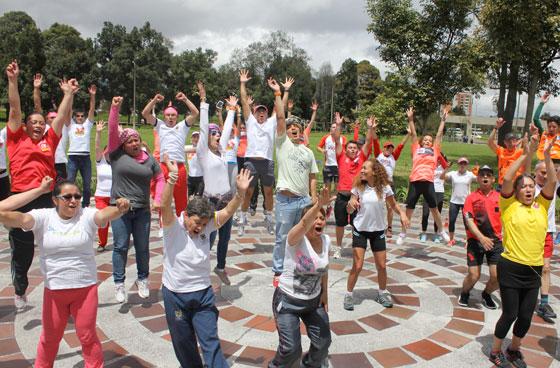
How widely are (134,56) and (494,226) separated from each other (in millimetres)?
67702

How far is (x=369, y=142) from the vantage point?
703 centimetres

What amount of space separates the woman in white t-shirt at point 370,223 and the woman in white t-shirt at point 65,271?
110 inches

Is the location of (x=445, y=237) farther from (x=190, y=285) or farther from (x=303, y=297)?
(x=190, y=285)

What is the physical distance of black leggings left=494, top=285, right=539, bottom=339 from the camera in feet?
12.8

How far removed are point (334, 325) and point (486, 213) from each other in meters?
2.19

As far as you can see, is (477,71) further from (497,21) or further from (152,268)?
(152,268)

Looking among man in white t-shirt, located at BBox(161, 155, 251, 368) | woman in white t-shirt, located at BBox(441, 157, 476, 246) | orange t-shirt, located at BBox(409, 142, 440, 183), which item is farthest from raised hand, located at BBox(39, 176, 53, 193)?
woman in white t-shirt, located at BBox(441, 157, 476, 246)

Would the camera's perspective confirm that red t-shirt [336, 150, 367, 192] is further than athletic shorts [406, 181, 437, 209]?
No

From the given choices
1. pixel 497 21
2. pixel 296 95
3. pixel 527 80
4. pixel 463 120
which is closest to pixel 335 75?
pixel 296 95

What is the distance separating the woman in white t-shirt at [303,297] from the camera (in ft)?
10.9

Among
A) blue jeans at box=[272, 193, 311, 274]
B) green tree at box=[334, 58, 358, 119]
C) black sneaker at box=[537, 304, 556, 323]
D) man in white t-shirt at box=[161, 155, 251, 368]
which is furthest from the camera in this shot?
green tree at box=[334, 58, 358, 119]

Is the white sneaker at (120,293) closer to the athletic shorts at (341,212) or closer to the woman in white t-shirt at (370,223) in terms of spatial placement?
the woman in white t-shirt at (370,223)

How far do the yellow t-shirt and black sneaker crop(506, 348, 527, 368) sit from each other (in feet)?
2.79

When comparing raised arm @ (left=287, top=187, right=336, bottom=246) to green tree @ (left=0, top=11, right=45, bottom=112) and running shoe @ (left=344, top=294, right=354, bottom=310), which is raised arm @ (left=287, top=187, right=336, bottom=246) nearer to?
running shoe @ (left=344, top=294, right=354, bottom=310)
